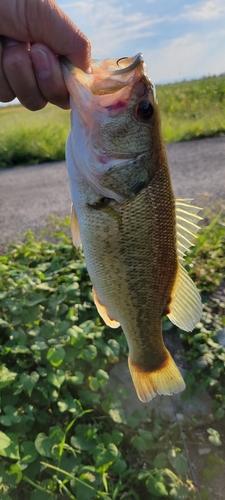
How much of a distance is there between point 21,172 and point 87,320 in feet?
24.8

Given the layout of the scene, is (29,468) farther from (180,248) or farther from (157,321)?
(180,248)

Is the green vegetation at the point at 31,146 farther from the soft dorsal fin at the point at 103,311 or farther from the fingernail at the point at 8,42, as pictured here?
the soft dorsal fin at the point at 103,311

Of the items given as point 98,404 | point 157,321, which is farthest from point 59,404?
point 157,321

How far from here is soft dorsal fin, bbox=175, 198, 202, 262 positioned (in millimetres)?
1824

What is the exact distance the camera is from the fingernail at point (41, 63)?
164 cm

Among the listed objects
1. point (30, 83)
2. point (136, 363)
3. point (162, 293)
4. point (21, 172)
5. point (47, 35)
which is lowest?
point (21, 172)

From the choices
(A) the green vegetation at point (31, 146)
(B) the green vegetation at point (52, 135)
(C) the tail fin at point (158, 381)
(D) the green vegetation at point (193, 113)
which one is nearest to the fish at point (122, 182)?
(C) the tail fin at point (158, 381)

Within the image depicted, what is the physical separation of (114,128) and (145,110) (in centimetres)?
13

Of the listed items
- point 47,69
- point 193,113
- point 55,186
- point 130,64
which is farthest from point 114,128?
point 193,113

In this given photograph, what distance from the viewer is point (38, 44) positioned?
1658 millimetres

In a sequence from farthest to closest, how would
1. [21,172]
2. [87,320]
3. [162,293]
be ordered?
[21,172], [87,320], [162,293]

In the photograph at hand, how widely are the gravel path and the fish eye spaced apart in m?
3.47

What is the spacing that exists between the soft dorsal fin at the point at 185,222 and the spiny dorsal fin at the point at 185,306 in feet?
0.47

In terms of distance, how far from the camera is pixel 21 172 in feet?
32.9
